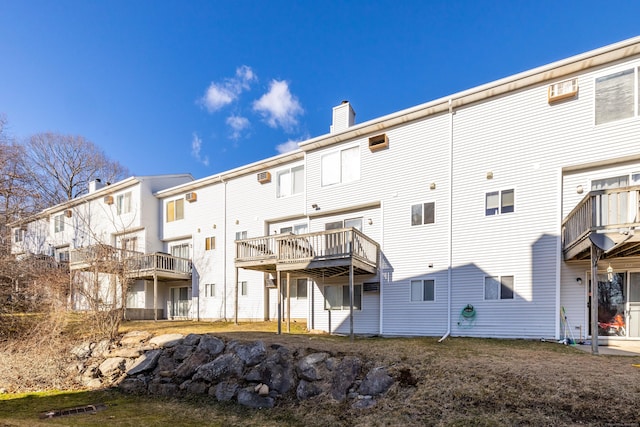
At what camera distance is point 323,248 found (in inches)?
474

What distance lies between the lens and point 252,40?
65.7ft

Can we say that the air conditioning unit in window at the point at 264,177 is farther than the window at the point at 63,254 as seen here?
No

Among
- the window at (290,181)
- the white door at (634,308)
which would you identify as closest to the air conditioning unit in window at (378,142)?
the window at (290,181)

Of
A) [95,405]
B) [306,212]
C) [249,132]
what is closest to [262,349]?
[95,405]

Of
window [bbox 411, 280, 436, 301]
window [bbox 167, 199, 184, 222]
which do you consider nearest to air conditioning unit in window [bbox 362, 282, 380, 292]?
window [bbox 411, 280, 436, 301]

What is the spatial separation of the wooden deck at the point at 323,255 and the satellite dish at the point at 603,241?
5.89 m

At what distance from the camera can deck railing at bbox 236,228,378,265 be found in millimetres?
10976

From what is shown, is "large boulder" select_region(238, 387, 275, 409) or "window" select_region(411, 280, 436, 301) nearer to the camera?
"large boulder" select_region(238, 387, 275, 409)

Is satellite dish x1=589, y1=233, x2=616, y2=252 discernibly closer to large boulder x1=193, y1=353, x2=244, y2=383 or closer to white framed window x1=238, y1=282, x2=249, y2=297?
large boulder x1=193, y1=353, x2=244, y2=383

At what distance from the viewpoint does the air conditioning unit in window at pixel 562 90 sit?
9.64 m

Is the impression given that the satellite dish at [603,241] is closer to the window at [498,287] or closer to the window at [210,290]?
the window at [498,287]

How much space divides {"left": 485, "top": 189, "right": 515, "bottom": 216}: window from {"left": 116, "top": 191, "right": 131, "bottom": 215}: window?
19.6 meters

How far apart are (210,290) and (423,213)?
469 inches

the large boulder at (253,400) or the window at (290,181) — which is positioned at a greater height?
the window at (290,181)
